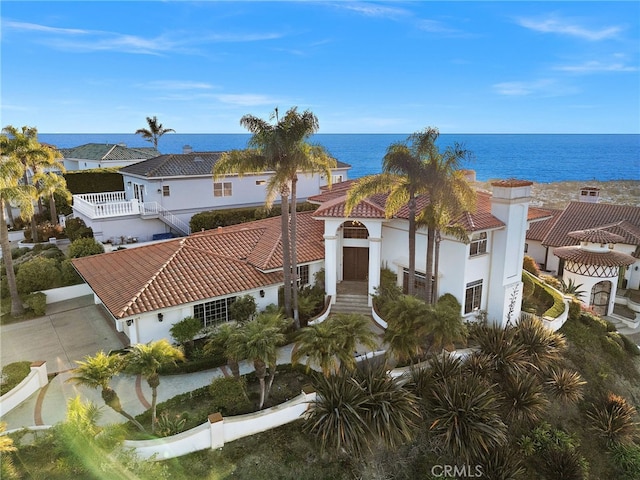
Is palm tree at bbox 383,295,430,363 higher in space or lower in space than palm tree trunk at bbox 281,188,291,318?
lower

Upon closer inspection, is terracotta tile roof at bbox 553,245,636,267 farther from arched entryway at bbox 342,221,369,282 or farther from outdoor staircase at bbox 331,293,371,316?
outdoor staircase at bbox 331,293,371,316

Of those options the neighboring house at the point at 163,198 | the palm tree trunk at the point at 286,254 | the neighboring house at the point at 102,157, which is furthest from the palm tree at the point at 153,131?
the palm tree trunk at the point at 286,254

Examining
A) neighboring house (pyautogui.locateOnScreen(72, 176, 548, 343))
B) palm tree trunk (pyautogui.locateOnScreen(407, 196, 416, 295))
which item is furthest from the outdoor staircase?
palm tree trunk (pyautogui.locateOnScreen(407, 196, 416, 295))

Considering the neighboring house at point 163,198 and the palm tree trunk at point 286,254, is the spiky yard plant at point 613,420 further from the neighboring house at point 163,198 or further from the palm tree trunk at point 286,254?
the neighboring house at point 163,198

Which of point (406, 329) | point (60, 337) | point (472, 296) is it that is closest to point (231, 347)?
point (406, 329)

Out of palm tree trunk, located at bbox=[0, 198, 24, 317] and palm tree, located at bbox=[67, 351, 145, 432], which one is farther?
palm tree trunk, located at bbox=[0, 198, 24, 317]

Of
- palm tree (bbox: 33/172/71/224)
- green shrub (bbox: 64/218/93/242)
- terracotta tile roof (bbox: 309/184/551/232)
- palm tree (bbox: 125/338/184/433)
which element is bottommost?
palm tree (bbox: 125/338/184/433)

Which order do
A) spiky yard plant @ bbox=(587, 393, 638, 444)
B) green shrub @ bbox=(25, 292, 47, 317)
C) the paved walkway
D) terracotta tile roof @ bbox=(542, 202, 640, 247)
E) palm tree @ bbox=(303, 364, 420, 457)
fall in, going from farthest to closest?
1. terracotta tile roof @ bbox=(542, 202, 640, 247)
2. green shrub @ bbox=(25, 292, 47, 317)
3. spiky yard plant @ bbox=(587, 393, 638, 444)
4. the paved walkway
5. palm tree @ bbox=(303, 364, 420, 457)
